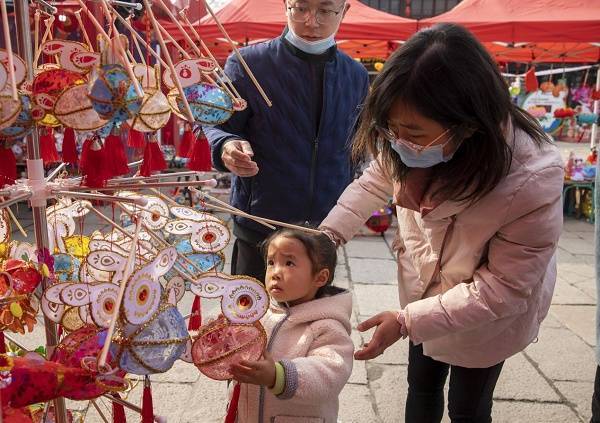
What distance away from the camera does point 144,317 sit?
33.4 inches

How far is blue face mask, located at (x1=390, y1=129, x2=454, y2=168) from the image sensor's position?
1142 millimetres

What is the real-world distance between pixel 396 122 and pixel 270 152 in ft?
2.31

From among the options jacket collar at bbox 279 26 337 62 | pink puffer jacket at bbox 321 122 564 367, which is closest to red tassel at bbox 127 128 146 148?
pink puffer jacket at bbox 321 122 564 367

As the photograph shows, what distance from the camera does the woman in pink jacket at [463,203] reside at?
1.05 m

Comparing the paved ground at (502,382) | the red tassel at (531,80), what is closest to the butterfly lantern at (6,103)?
the paved ground at (502,382)

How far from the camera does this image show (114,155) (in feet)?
3.29

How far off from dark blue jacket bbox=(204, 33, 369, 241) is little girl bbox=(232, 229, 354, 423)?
1.45ft

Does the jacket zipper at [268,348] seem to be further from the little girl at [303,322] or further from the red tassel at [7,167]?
the red tassel at [7,167]

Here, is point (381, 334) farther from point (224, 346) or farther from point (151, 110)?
point (151, 110)

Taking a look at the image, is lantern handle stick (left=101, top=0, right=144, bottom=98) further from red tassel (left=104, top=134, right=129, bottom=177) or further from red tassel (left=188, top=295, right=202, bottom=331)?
red tassel (left=188, top=295, right=202, bottom=331)

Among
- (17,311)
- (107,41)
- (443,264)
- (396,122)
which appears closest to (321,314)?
(443,264)

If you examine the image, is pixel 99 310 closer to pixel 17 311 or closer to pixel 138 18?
pixel 17 311

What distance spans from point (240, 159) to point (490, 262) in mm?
650

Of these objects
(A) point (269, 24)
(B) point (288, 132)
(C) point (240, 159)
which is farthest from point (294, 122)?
(A) point (269, 24)
